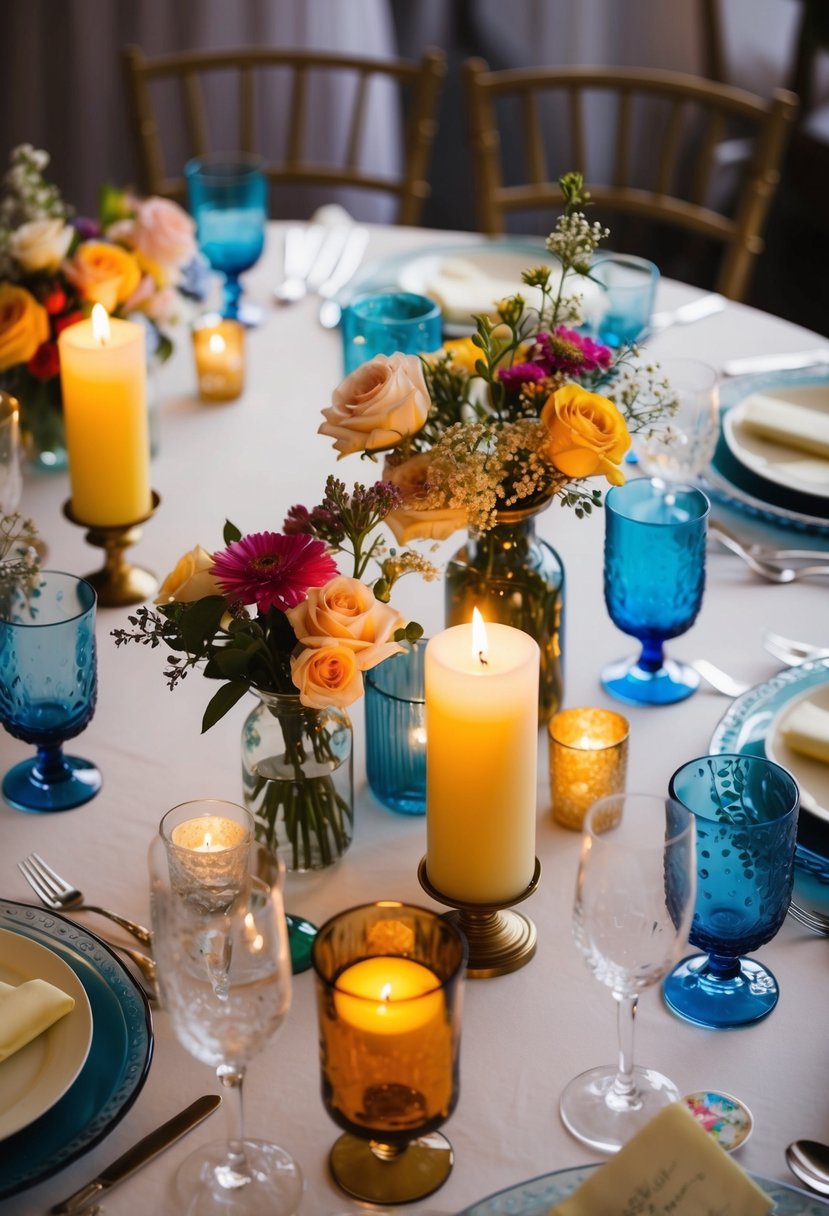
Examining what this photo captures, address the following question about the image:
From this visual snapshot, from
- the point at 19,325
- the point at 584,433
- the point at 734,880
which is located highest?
the point at 584,433

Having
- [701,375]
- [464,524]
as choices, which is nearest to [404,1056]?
[464,524]

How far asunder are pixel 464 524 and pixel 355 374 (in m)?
0.14

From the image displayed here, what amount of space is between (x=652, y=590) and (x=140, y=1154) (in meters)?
0.64

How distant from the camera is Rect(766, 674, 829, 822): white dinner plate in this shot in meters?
1.08

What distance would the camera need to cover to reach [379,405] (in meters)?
1.02

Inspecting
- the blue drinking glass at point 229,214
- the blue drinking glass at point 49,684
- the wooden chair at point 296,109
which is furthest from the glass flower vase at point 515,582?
the wooden chair at point 296,109

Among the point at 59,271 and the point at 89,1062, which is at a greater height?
the point at 59,271

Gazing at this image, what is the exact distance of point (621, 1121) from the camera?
0.88 metres

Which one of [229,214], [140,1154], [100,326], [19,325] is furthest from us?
[229,214]

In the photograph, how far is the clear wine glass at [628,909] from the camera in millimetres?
826

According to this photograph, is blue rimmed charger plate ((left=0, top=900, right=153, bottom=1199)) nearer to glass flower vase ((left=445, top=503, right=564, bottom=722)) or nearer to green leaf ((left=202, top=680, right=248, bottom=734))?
green leaf ((left=202, top=680, right=248, bottom=734))

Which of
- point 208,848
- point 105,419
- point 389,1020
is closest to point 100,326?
point 105,419

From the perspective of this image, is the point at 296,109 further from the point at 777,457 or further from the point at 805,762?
the point at 805,762

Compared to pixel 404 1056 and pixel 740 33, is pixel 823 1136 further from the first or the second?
pixel 740 33
